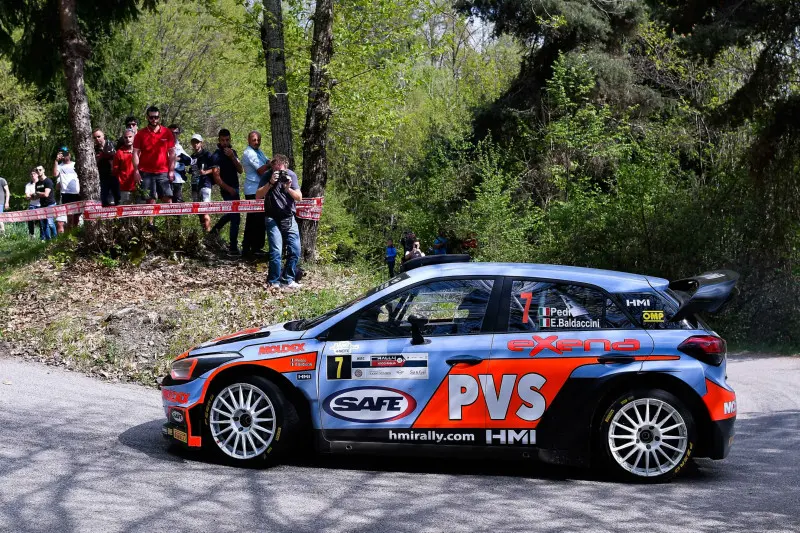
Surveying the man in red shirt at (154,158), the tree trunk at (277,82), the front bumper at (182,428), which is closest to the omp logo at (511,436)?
the front bumper at (182,428)

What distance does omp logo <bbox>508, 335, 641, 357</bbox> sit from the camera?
23.1ft

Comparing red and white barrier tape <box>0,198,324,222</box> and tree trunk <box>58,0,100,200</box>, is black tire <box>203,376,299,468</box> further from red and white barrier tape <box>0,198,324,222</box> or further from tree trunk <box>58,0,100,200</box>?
tree trunk <box>58,0,100,200</box>

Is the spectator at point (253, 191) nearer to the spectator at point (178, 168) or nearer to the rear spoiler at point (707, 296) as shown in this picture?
the spectator at point (178, 168)

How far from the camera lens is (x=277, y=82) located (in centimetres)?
1644

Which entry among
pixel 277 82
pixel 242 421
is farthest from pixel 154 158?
pixel 242 421

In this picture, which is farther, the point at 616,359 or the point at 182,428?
the point at 182,428

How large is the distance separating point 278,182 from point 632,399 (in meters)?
7.37

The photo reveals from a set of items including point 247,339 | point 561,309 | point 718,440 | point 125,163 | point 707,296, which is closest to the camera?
point 718,440

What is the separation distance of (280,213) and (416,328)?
6346 millimetres

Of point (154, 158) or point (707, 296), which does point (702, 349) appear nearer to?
point (707, 296)

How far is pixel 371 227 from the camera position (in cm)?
4409

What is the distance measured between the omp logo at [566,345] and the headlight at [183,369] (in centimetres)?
265

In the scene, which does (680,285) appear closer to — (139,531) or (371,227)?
(139,531)

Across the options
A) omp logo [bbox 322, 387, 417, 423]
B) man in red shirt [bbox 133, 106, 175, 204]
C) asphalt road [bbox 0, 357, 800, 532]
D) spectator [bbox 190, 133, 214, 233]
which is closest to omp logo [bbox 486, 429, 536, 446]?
asphalt road [bbox 0, 357, 800, 532]
